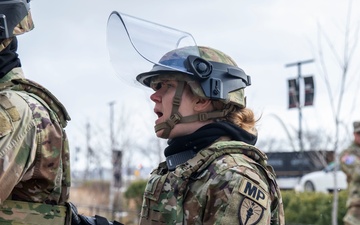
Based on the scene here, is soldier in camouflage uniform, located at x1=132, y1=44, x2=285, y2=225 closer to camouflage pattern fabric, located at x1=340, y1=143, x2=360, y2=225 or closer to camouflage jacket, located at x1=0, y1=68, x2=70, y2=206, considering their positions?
camouflage jacket, located at x1=0, y1=68, x2=70, y2=206

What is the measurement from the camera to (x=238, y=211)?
259 centimetres

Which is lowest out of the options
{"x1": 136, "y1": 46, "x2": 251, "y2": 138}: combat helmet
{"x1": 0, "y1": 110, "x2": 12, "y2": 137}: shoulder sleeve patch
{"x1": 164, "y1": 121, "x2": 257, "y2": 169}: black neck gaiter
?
{"x1": 0, "y1": 110, "x2": 12, "y2": 137}: shoulder sleeve patch

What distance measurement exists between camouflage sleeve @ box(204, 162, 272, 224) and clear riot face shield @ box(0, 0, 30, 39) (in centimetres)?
112

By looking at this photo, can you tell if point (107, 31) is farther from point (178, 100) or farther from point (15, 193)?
point (15, 193)

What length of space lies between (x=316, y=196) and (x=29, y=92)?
30.1 feet

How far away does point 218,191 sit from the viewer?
2.66 metres

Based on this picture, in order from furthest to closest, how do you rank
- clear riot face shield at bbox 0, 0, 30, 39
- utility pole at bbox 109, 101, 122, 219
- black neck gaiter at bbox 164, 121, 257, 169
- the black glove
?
utility pole at bbox 109, 101, 122, 219 → black neck gaiter at bbox 164, 121, 257, 169 → the black glove → clear riot face shield at bbox 0, 0, 30, 39

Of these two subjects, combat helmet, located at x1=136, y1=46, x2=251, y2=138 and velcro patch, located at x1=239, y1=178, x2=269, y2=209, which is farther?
combat helmet, located at x1=136, y1=46, x2=251, y2=138

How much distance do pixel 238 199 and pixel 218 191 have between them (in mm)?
106

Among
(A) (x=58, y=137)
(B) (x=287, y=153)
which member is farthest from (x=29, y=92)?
(B) (x=287, y=153)

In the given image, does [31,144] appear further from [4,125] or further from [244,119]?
[244,119]

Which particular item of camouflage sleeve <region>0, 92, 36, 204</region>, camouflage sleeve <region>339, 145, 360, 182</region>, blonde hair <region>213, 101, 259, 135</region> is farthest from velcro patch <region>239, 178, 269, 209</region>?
camouflage sleeve <region>339, 145, 360, 182</region>

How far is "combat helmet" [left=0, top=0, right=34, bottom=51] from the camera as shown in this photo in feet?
8.41

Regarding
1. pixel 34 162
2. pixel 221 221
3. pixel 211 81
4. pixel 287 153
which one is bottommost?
pixel 221 221
